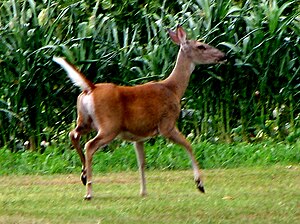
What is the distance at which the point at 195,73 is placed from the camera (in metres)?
13.9

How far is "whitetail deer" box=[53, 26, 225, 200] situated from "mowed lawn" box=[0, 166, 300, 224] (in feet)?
1.06

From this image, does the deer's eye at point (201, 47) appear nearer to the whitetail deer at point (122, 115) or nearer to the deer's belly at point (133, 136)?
the whitetail deer at point (122, 115)

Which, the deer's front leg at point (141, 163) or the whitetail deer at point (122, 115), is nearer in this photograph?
the whitetail deer at point (122, 115)

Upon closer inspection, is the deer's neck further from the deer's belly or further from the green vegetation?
the green vegetation

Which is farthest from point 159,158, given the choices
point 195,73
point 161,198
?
point 161,198

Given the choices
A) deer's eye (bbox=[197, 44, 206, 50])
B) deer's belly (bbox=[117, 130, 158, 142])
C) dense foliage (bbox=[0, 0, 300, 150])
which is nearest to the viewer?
deer's belly (bbox=[117, 130, 158, 142])

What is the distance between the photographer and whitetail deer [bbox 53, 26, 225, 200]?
10312 mm

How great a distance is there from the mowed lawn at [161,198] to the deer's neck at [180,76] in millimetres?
1062

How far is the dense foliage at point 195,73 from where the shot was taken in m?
13.8

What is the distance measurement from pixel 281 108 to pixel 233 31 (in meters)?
1.23

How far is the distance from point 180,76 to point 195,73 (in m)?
2.54

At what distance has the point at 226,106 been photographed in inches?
548

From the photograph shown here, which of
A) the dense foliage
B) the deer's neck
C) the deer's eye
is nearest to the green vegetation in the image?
the dense foliage

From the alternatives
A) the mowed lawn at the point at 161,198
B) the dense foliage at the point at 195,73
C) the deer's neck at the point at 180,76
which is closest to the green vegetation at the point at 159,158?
the mowed lawn at the point at 161,198
